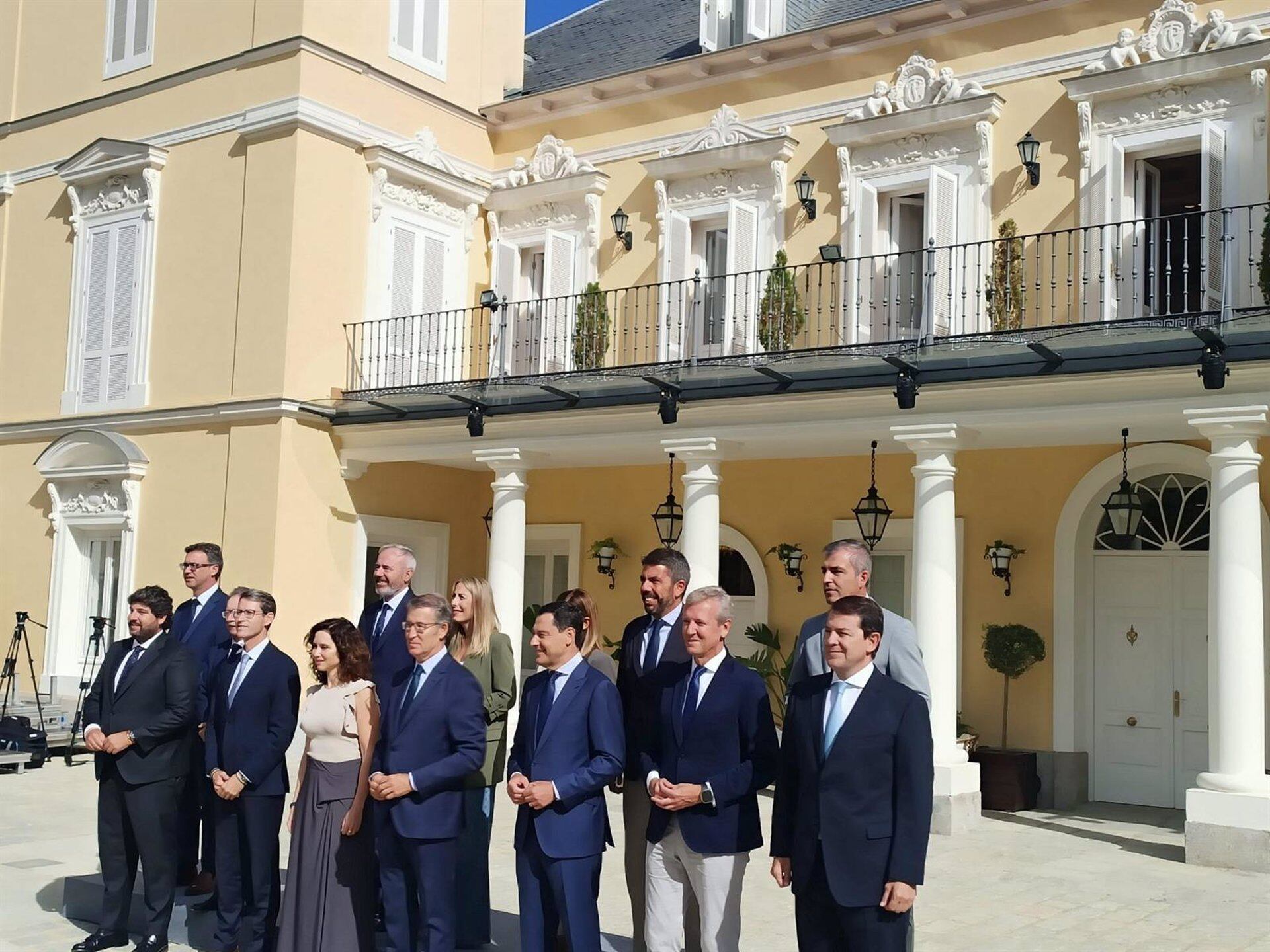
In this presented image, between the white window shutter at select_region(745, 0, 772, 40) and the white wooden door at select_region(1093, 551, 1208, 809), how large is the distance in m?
7.08

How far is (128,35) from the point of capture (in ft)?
56.4

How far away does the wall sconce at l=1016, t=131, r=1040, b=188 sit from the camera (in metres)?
A: 13.1

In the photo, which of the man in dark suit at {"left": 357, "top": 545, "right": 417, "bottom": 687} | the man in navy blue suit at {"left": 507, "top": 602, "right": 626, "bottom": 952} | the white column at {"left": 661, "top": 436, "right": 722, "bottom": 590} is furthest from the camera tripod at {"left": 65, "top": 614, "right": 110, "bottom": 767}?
the man in navy blue suit at {"left": 507, "top": 602, "right": 626, "bottom": 952}

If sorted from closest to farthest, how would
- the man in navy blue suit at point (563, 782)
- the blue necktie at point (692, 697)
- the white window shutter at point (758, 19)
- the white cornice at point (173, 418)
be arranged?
the blue necktie at point (692, 697), the man in navy blue suit at point (563, 782), the white cornice at point (173, 418), the white window shutter at point (758, 19)

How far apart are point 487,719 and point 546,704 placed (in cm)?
108

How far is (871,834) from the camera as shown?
4.59 metres

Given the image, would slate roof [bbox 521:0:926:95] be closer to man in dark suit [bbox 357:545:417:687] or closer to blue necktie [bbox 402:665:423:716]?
man in dark suit [bbox 357:545:417:687]

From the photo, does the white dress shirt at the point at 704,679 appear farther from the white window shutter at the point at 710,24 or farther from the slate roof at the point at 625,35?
the white window shutter at the point at 710,24

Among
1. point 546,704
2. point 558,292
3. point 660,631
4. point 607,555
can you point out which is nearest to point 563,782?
point 546,704

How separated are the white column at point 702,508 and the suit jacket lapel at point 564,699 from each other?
7.36m

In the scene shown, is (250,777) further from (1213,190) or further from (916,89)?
(916,89)

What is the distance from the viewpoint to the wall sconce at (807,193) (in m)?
14.4

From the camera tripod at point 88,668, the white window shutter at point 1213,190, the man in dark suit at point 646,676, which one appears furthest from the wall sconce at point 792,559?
the man in dark suit at point 646,676

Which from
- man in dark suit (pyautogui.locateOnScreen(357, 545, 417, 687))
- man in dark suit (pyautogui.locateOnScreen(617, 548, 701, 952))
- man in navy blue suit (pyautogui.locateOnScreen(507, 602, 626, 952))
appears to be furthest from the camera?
man in dark suit (pyautogui.locateOnScreen(357, 545, 417, 687))
